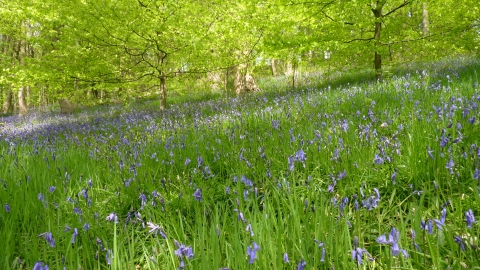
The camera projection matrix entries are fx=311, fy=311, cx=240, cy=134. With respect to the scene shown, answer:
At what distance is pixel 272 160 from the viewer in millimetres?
2957

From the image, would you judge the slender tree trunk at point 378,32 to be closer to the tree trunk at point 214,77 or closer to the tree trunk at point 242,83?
the tree trunk at point 214,77

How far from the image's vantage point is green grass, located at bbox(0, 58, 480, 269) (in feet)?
4.98

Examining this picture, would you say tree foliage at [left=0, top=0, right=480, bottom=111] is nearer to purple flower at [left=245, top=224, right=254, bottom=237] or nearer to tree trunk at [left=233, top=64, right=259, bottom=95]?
tree trunk at [left=233, top=64, right=259, bottom=95]

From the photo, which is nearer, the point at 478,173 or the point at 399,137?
the point at 478,173

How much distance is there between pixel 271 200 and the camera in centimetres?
236

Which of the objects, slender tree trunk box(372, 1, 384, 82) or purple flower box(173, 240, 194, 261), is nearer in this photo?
purple flower box(173, 240, 194, 261)

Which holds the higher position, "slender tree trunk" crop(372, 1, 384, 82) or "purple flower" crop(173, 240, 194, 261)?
"slender tree trunk" crop(372, 1, 384, 82)

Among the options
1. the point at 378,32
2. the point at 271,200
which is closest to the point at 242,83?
the point at 378,32

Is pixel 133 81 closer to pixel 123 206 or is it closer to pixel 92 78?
pixel 92 78

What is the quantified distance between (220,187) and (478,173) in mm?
1911

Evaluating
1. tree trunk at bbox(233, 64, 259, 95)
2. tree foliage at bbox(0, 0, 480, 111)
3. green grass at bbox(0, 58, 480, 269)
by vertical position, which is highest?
tree foliage at bbox(0, 0, 480, 111)

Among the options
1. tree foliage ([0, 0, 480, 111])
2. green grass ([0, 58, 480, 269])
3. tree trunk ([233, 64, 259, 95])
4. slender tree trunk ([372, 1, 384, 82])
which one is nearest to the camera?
green grass ([0, 58, 480, 269])

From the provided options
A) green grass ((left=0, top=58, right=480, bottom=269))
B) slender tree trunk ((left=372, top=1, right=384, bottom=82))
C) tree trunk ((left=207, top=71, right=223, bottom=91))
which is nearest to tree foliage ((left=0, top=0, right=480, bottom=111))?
slender tree trunk ((left=372, top=1, right=384, bottom=82))

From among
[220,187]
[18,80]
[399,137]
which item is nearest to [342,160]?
[399,137]
